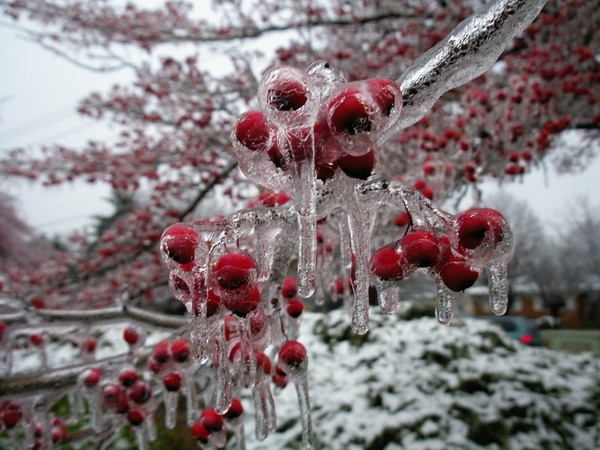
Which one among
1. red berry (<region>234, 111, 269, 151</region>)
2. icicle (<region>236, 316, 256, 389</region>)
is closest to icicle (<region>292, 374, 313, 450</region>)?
icicle (<region>236, 316, 256, 389</region>)

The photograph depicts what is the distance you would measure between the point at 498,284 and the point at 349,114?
1.66ft

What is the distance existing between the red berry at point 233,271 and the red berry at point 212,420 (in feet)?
2.61

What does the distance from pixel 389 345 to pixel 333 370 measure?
2.53 ft

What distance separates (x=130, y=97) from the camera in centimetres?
614

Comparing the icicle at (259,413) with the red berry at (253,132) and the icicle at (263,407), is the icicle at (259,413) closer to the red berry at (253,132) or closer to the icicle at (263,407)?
the icicle at (263,407)

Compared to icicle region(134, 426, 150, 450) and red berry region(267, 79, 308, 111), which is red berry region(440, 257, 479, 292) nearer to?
red berry region(267, 79, 308, 111)

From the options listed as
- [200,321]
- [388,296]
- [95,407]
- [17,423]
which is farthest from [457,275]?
[17,423]

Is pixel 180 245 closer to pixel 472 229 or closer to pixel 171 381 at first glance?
pixel 472 229

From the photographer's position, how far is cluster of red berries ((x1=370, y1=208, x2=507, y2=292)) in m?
0.74

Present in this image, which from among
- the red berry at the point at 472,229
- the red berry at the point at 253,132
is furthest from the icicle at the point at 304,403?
the red berry at the point at 253,132

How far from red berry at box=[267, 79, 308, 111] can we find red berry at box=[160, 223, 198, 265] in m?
0.33

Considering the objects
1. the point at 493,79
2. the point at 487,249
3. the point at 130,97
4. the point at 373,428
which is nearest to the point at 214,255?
the point at 487,249

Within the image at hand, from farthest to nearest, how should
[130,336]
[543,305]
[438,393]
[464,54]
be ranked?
1. [543,305]
2. [438,393]
3. [130,336]
4. [464,54]

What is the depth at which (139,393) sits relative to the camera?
4.88 feet
